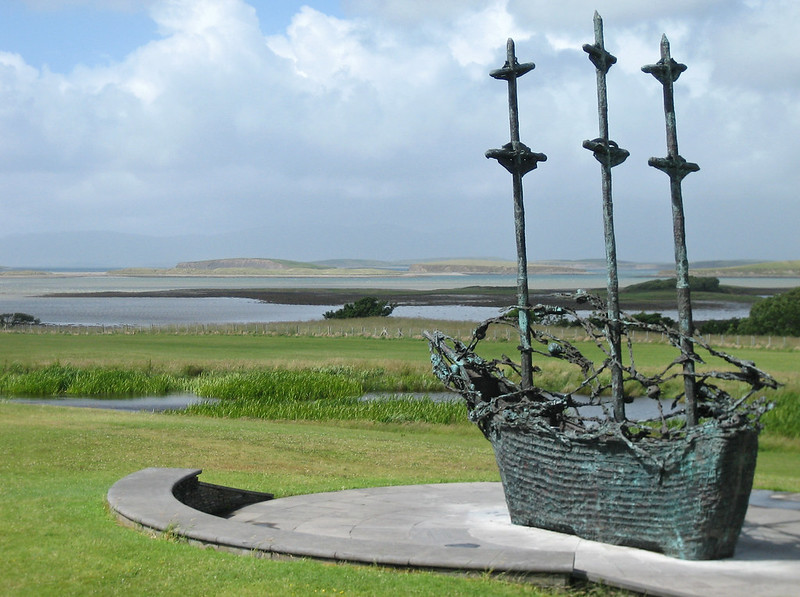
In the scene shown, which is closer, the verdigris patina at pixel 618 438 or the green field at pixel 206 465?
the green field at pixel 206 465

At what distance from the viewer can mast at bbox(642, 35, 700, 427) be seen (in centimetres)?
892

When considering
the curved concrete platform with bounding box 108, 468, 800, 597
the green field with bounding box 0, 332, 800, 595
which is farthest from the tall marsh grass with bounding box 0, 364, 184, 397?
the curved concrete platform with bounding box 108, 468, 800, 597

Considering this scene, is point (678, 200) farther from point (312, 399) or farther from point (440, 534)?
point (312, 399)

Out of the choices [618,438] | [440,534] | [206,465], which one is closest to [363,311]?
[206,465]

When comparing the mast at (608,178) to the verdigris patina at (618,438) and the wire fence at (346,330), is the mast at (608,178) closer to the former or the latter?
the verdigris patina at (618,438)

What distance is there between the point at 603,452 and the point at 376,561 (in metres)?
2.63

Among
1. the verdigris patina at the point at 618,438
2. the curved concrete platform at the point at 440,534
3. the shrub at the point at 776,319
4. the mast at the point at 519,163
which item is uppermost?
the mast at the point at 519,163

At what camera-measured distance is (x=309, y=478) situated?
14.0m

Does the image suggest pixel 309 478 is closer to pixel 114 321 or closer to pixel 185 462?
pixel 185 462

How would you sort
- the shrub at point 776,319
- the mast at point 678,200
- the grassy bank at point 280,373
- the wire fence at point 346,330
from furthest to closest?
the shrub at point 776,319
the wire fence at point 346,330
the grassy bank at point 280,373
the mast at point 678,200

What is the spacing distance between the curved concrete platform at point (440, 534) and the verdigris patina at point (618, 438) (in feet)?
0.85

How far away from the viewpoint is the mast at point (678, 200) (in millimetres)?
8922

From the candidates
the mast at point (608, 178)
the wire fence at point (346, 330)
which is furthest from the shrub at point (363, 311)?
the mast at point (608, 178)

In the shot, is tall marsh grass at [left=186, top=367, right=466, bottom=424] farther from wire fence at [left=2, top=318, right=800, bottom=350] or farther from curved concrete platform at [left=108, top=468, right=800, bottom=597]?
wire fence at [left=2, top=318, right=800, bottom=350]
